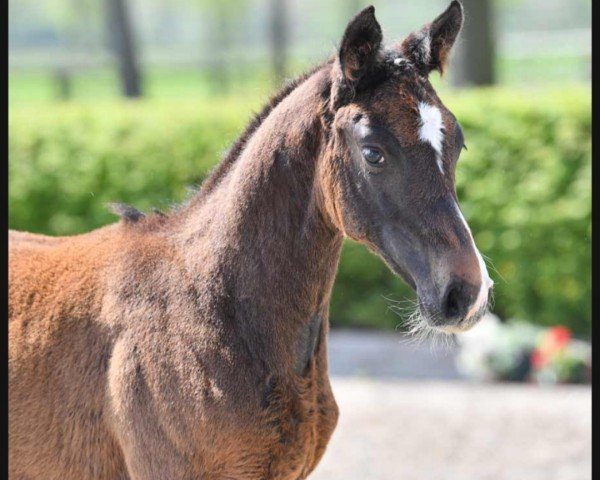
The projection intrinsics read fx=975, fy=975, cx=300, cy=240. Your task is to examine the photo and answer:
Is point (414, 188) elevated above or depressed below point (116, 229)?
above

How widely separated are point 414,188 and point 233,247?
67cm

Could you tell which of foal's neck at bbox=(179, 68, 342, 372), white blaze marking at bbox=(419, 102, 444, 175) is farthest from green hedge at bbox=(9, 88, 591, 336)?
white blaze marking at bbox=(419, 102, 444, 175)

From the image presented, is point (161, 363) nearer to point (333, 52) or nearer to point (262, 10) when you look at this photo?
point (333, 52)

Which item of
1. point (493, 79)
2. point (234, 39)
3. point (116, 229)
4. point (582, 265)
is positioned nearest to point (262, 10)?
point (234, 39)

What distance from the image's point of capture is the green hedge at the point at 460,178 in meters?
7.81

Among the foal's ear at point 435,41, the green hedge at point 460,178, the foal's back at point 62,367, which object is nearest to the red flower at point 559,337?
the green hedge at point 460,178

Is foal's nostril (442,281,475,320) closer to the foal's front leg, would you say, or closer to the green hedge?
the foal's front leg

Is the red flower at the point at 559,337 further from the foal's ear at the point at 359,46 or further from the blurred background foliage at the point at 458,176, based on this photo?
the foal's ear at the point at 359,46

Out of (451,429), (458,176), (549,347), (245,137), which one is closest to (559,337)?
(549,347)

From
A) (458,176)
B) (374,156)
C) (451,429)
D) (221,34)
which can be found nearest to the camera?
(374,156)

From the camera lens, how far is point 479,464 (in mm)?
6129

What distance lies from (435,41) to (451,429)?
398 cm

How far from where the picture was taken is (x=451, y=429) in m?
6.59

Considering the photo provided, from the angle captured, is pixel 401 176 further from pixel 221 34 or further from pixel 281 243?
pixel 221 34
